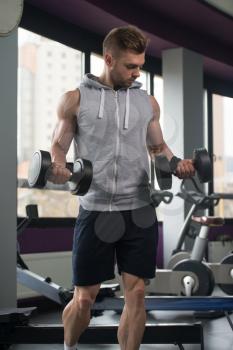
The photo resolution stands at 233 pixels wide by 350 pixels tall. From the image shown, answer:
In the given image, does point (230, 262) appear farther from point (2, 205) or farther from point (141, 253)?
point (141, 253)

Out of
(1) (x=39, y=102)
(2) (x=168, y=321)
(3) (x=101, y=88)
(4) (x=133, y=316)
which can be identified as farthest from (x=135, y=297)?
(1) (x=39, y=102)

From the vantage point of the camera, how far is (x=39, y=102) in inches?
190

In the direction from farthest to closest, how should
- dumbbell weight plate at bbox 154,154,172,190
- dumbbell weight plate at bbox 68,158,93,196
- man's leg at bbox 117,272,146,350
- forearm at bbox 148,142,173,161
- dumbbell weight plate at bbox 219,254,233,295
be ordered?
dumbbell weight plate at bbox 219,254,233,295 < forearm at bbox 148,142,173,161 < dumbbell weight plate at bbox 154,154,172,190 < man's leg at bbox 117,272,146,350 < dumbbell weight plate at bbox 68,158,93,196

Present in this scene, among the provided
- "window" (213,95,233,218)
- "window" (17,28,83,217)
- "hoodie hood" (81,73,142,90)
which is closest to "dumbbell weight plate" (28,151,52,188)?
"hoodie hood" (81,73,142,90)

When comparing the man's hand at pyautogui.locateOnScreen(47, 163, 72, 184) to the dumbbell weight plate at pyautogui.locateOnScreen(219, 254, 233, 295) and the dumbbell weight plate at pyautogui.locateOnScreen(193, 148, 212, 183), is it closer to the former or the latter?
the dumbbell weight plate at pyautogui.locateOnScreen(193, 148, 212, 183)

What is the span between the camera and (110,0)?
4.95 meters

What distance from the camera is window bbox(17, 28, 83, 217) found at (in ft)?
15.3

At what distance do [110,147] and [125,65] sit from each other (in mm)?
342

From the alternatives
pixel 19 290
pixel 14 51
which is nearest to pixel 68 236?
pixel 19 290

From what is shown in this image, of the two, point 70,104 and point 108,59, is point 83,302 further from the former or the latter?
point 108,59

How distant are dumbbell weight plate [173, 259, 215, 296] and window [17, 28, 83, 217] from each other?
143cm

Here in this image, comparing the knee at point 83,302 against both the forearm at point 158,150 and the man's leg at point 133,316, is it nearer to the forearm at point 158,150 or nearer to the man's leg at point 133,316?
the man's leg at point 133,316

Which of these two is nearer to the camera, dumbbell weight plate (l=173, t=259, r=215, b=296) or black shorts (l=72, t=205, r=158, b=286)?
black shorts (l=72, t=205, r=158, b=286)

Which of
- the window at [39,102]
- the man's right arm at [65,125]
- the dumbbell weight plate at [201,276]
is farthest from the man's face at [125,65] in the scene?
the window at [39,102]
